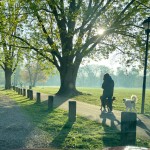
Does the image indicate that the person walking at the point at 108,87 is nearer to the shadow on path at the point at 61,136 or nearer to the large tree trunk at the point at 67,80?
the shadow on path at the point at 61,136

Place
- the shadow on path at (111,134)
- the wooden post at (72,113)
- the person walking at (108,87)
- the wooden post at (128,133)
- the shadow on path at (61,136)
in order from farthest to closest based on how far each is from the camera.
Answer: the person walking at (108,87)
the wooden post at (72,113)
the shadow on path at (111,134)
the shadow on path at (61,136)
the wooden post at (128,133)

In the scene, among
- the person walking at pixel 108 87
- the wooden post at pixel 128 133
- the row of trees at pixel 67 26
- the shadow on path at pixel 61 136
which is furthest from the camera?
the row of trees at pixel 67 26

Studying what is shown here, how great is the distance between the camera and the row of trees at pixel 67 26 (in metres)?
21.8

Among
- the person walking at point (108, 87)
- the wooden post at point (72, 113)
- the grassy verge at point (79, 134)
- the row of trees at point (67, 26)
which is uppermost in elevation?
the row of trees at point (67, 26)

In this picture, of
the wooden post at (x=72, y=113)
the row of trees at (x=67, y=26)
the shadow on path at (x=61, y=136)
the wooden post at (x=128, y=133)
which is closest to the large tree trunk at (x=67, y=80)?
the row of trees at (x=67, y=26)

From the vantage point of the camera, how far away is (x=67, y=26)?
82.0 ft

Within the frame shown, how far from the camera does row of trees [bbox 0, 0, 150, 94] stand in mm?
21766

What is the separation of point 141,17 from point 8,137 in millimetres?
20087

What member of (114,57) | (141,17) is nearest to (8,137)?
(141,17)

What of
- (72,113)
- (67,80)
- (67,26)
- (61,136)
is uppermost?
(67,26)

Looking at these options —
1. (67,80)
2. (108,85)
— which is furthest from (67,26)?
(108,85)

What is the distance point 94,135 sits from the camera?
26.1 feet

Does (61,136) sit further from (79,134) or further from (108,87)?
(108,87)

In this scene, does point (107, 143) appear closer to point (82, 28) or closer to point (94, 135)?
point (94, 135)
